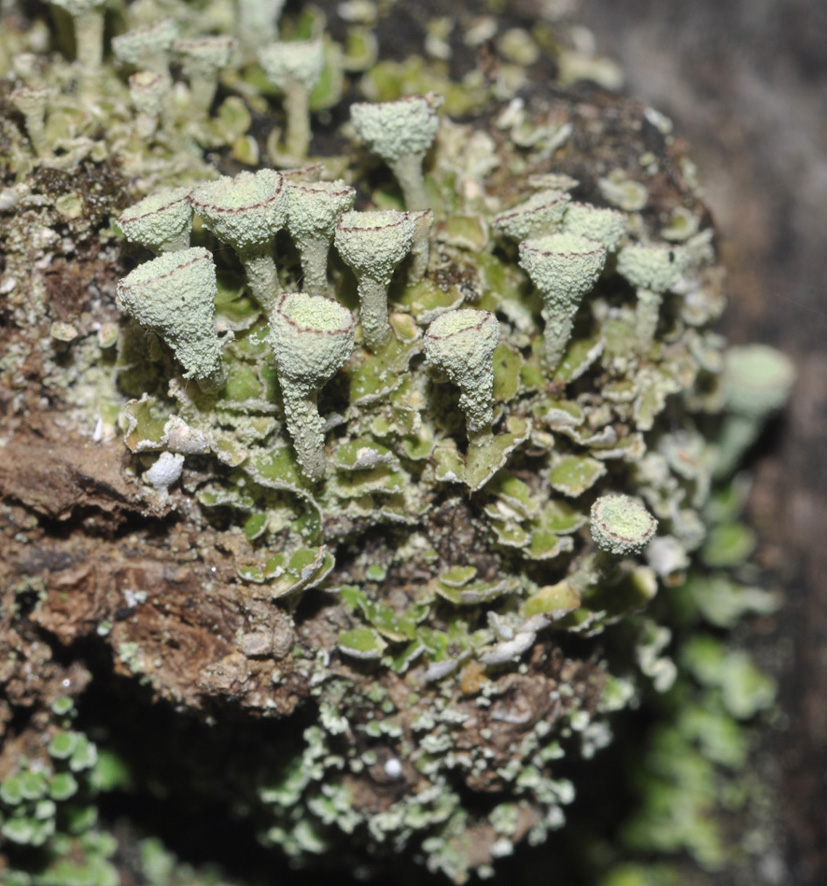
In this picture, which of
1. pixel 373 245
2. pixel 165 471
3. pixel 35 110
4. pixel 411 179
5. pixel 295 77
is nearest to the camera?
pixel 373 245

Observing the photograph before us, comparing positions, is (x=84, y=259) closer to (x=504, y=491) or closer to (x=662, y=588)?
(x=504, y=491)

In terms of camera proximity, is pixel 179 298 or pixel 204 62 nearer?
pixel 179 298

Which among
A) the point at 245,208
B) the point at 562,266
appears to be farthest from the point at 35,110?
the point at 562,266

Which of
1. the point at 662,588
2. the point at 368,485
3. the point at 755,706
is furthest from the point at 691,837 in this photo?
the point at 368,485

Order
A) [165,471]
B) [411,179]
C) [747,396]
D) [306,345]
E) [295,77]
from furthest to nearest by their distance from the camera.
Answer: [747,396]
[295,77]
[411,179]
[165,471]
[306,345]

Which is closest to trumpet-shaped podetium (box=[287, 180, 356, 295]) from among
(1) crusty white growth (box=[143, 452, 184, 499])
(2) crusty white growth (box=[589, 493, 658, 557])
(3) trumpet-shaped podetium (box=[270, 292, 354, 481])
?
(3) trumpet-shaped podetium (box=[270, 292, 354, 481])

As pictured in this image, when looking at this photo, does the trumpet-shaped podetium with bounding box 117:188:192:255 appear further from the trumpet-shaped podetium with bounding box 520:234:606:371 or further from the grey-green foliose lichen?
the trumpet-shaped podetium with bounding box 520:234:606:371

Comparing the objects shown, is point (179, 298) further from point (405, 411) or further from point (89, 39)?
point (89, 39)
